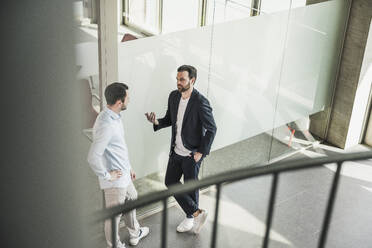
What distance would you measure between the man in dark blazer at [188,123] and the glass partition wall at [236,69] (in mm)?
122

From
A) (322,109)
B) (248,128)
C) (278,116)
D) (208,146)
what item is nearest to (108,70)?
(208,146)

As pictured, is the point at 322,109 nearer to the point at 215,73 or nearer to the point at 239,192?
the point at 239,192

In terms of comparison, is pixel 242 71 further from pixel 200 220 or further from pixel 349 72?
pixel 349 72

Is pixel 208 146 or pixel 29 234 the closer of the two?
pixel 29 234

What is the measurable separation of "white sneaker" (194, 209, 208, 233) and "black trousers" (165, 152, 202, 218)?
62mm

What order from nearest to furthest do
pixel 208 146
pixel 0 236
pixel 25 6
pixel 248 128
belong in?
pixel 25 6, pixel 0 236, pixel 208 146, pixel 248 128

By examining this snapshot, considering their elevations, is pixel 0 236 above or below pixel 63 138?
below

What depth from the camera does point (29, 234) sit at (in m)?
0.65

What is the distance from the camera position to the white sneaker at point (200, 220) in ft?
13.1

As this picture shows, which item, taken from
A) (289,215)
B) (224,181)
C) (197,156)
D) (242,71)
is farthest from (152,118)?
(224,181)

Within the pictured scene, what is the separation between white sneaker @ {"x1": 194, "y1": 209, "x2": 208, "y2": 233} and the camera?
3986 mm

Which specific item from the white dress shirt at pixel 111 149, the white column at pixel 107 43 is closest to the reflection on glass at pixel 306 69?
the white column at pixel 107 43

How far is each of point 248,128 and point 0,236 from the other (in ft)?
13.9

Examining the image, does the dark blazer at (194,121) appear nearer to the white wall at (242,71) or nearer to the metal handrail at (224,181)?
the white wall at (242,71)
